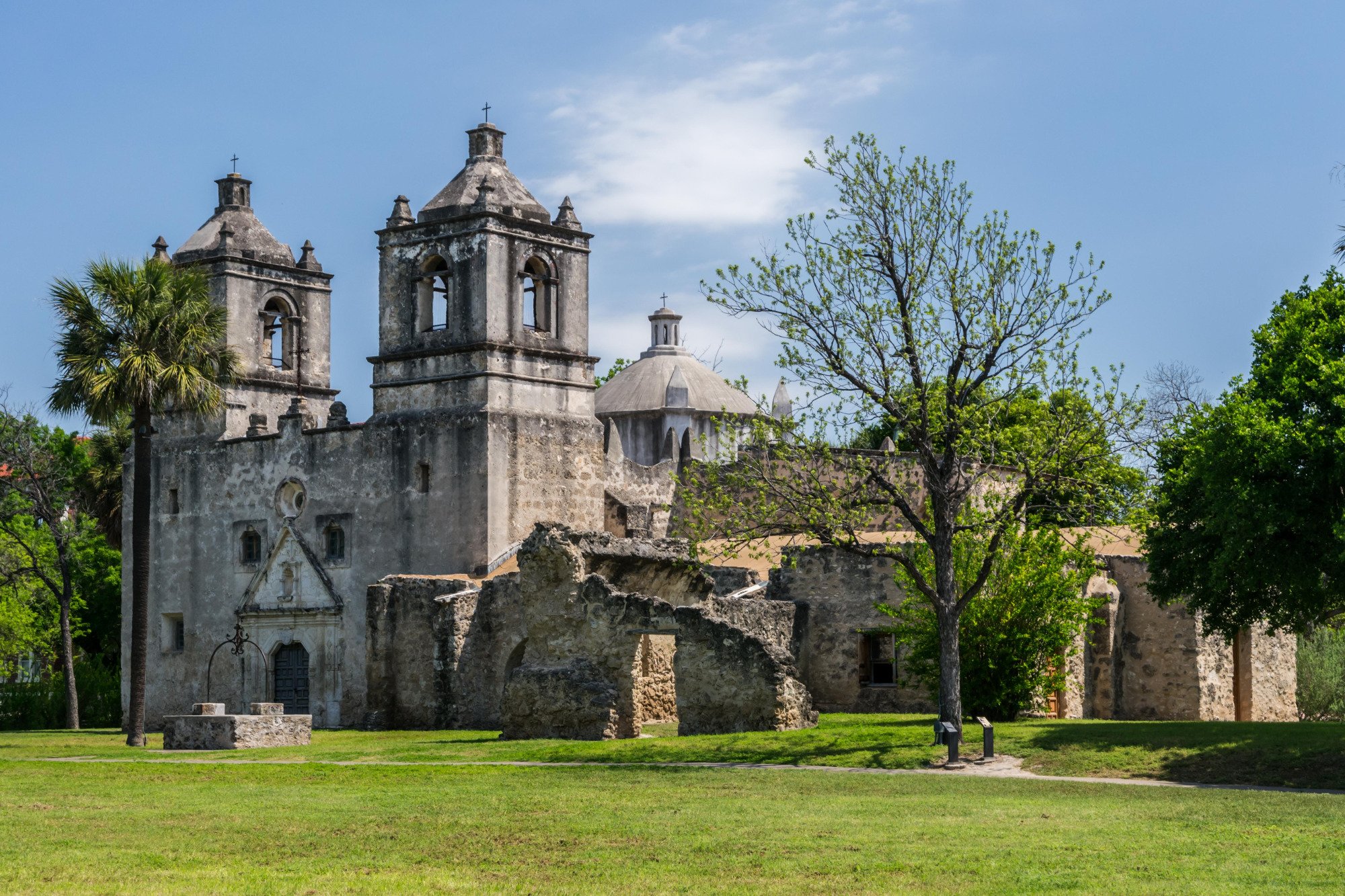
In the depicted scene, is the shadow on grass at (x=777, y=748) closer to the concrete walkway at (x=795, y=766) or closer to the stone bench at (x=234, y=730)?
the concrete walkway at (x=795, y=766)

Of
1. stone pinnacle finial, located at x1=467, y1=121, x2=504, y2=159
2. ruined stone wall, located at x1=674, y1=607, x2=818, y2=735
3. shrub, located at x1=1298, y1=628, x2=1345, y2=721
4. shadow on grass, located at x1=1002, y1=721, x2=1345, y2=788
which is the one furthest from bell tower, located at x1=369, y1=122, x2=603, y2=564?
shadow on grass, located at x1=1002, y1=721, x2=1345, y2=788

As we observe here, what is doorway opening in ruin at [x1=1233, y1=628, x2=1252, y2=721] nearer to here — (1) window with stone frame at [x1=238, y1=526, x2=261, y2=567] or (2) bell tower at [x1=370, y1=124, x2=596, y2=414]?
(2) bell tower at [x1=370, y1=124, x2=596, y2=414]

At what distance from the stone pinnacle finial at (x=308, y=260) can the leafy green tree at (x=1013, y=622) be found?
2407 cm

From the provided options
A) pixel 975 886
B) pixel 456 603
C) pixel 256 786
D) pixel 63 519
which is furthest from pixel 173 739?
pixel 63 519

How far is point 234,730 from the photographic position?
27531 mm

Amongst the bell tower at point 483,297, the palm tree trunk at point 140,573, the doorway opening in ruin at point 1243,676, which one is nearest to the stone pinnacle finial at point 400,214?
the bell tower at point 483,297

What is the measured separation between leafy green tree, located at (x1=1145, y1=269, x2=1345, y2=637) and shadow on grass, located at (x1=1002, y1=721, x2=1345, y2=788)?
1717mm

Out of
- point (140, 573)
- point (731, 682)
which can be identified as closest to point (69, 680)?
point (140, 573)

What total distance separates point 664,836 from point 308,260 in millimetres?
34274

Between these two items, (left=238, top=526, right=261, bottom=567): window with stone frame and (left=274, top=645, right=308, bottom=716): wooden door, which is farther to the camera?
(left=238, top=526, right=261, bottom=567): window with stone frame

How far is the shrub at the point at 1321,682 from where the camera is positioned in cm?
3369

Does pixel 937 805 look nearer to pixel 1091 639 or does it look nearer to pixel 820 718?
pixel 820 718

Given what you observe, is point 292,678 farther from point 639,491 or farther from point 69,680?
point 639,491

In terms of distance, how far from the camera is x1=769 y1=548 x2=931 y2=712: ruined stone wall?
108ft
